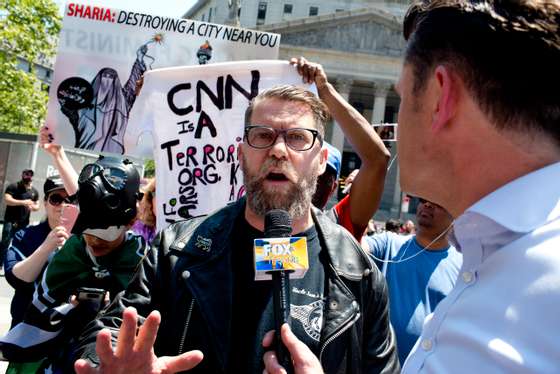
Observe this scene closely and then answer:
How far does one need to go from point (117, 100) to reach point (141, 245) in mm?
1498

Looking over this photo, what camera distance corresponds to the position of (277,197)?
2.26 metres

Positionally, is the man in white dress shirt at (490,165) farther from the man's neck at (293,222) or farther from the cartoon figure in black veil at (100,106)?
the cartoon figure in black veil at (100,106)

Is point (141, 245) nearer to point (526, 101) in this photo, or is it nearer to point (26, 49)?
point (526, 101)

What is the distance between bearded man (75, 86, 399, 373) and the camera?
77.9 inches

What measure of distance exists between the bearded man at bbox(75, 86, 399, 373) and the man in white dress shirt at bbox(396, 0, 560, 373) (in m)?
0.80

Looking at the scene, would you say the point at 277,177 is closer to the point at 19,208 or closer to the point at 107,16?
the point at 107,16

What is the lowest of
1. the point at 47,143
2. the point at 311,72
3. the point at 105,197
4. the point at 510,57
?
the point at 105,197

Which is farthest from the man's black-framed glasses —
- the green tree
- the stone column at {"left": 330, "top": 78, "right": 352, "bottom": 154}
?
the stone column at {"left": 330, "top": 78, "right": 352, "bottom": 154}

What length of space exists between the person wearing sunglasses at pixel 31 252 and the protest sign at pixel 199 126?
652mm

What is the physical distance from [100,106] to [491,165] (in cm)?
340

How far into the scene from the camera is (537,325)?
3.11ft

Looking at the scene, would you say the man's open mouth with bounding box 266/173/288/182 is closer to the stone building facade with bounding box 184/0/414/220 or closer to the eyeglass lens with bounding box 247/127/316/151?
the eyeglass lens with bounding box 247/127/316/151

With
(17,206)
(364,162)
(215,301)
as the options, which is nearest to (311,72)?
(364,162)

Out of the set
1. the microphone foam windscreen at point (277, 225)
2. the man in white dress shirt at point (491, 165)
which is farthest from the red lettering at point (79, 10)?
the man in white dress shirt at point (491, 165)
